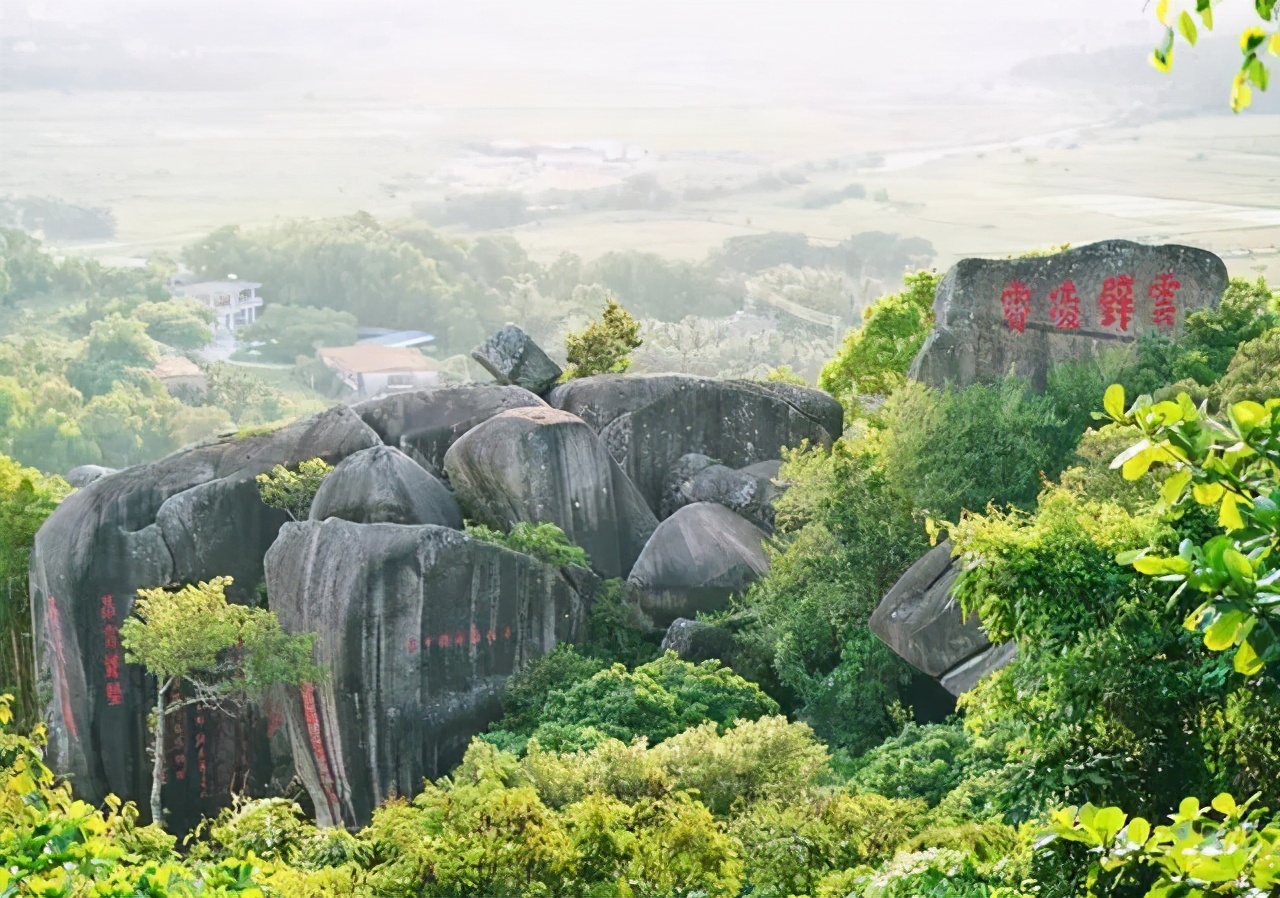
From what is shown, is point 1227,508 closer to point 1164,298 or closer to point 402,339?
point 1164,298

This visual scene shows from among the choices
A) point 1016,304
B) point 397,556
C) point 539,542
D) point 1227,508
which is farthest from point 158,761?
point 1227,508

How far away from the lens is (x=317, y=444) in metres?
11.9

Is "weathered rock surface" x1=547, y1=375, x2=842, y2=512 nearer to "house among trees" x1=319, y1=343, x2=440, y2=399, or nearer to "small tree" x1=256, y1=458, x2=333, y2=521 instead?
"small tree" x1=256, y1=458, x2=333, y2=521

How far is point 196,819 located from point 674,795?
5841 millimetres

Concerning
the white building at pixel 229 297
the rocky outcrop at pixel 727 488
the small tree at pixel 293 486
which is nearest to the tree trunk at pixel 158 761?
the small tree at pixel 293 486

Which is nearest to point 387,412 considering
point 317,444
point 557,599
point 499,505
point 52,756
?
point 317,444

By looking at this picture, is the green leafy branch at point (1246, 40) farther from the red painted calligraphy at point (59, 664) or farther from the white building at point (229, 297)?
the white building at point (229, 297)

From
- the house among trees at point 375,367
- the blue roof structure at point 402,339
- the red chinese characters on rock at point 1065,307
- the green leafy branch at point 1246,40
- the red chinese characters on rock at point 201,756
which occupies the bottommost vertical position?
the house among trees at point 375,367

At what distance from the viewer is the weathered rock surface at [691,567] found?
11.2m

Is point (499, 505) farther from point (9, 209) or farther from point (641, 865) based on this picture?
point (9, 209)

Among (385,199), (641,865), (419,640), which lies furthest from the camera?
(385,199)

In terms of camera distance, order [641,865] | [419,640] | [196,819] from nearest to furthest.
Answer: [641,865] < [419,640] < [196,819]

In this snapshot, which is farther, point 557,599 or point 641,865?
point 557,599

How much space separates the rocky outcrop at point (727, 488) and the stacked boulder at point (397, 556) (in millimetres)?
17
